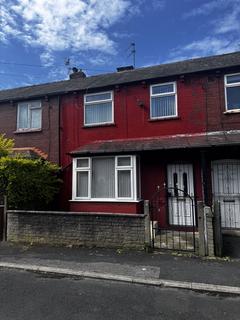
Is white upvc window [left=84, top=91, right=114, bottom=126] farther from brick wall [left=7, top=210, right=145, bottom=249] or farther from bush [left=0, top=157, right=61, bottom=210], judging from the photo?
brick wall [left=7, top=210, right=145, bottom=249]

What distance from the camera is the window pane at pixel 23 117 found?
13.7 meters

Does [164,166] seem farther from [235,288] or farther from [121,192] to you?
[235,288]

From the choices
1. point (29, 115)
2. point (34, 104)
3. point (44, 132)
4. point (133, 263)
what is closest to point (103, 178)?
point (44, 132)

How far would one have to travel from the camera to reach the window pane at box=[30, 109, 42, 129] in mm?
13539

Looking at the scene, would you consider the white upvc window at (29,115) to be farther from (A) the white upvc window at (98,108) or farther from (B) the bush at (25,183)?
(B) the bush at (25,183)

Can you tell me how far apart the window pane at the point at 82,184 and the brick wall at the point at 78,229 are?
2709mm

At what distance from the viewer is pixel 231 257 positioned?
23.1 feet

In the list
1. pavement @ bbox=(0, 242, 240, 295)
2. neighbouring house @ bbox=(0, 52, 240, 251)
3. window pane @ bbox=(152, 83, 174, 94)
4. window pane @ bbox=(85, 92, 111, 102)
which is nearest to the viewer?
pavement @ bbox=(0, 242, 240, 295)

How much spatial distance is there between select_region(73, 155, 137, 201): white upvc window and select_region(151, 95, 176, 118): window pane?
2.37m

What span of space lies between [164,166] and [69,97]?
5452mm

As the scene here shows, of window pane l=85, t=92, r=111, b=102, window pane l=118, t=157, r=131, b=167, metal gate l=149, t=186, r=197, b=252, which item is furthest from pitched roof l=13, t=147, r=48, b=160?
metal gate l=149, t=186, r=197, b=252

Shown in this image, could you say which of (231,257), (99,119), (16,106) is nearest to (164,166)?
(99,119)

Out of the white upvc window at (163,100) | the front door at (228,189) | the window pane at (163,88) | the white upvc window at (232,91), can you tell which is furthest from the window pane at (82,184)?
the white upvc window at (232,91)

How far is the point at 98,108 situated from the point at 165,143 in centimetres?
376
